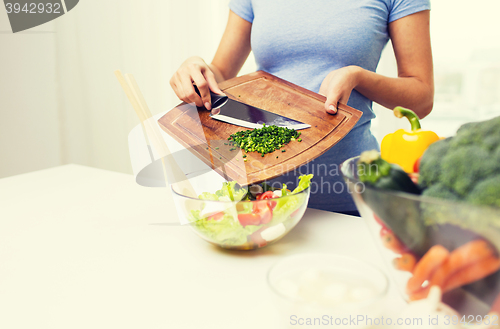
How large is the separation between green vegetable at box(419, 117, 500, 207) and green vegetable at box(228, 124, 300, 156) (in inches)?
14.8

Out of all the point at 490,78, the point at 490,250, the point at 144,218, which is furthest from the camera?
the point at 490,78

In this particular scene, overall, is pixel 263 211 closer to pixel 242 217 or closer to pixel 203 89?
pixel 242 217

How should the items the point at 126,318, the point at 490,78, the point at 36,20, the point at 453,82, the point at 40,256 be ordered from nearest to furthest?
the point at 126,318 < the point at 40,256 < the point at 490,78 < the point at 453,82 < the point at 36,20

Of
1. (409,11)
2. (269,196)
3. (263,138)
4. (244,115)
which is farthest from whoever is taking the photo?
(409,11)

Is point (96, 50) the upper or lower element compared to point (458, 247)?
lower

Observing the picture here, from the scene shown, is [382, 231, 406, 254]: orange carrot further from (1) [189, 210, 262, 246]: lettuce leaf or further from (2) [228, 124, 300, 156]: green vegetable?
(2) [228, 124, 300, 156]: green vegetable

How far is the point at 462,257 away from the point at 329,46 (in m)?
0.80

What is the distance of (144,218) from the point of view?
2.57 feet

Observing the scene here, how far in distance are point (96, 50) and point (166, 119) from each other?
219 centimetres

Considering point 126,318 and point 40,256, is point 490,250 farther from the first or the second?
point 40,256

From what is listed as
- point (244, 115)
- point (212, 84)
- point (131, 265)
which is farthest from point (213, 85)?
point (131, 265)

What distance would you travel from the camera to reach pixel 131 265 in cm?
59

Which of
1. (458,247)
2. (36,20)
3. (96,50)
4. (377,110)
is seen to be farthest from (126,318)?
(36,20)

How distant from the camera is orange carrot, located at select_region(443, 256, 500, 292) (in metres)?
0.32
